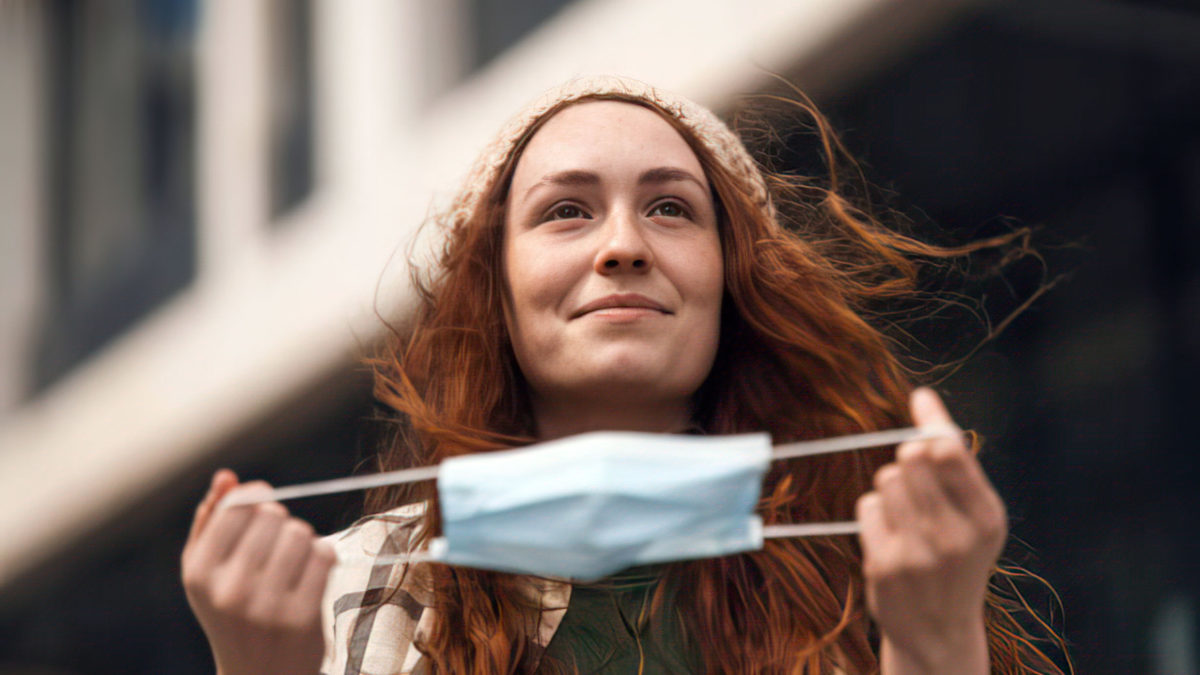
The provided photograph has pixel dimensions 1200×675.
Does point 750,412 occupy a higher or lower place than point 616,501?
higher

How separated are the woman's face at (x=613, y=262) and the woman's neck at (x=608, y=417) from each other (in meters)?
0.02

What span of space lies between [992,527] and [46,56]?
7926 mm

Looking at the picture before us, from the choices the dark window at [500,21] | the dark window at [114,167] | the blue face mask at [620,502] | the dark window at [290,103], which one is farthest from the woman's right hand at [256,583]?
the dark window at [114,167]

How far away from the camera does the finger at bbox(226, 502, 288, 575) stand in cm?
151

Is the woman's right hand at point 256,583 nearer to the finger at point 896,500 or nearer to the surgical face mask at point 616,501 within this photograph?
the surgical face mask at point 616,501

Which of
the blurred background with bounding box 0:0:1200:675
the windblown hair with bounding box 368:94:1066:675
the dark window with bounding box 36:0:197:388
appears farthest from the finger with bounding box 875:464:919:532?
the dark window with bounding box 36:0:197:388

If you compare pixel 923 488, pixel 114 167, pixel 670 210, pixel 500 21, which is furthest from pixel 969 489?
pixel 114 167

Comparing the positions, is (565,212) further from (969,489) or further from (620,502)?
(969,489)

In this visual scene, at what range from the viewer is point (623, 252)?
1792mm

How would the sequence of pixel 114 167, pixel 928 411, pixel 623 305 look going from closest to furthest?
pixel 928 411 < pixel 623 305 < pixel 114 167

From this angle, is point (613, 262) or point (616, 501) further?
point (613, 262)

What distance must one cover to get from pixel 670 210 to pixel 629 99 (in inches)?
9.4

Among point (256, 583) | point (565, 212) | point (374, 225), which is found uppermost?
point (374, 225)

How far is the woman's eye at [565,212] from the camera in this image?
6.27ft
